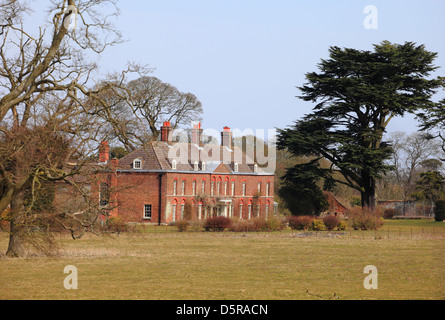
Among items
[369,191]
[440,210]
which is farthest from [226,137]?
[440,210]

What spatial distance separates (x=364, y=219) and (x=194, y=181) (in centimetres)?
1774

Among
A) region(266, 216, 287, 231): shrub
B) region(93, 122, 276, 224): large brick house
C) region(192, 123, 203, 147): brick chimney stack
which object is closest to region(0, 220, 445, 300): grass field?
region(266, 216, 287, 231): shrub

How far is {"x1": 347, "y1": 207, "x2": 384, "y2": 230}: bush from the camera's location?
149 feet

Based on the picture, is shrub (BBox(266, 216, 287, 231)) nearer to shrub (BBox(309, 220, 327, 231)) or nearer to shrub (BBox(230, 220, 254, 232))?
shrub (BBox(230, 220, 254, 232))

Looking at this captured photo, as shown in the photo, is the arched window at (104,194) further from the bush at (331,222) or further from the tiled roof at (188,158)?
the tiled roof at (188,158)

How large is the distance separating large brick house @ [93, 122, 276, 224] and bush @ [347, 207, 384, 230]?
6807 mm

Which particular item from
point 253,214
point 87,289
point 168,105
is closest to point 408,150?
point 253,214

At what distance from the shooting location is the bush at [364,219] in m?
45.3

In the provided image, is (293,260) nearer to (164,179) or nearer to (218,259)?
(218,259)

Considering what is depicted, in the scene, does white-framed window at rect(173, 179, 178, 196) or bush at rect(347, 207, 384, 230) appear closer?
bush at rect(347, 207, 384, 230)

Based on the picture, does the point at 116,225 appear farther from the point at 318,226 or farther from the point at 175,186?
the point at 175,186

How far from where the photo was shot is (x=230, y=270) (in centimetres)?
2114

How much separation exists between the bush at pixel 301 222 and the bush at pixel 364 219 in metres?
3.01

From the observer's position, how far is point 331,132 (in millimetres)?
48500
